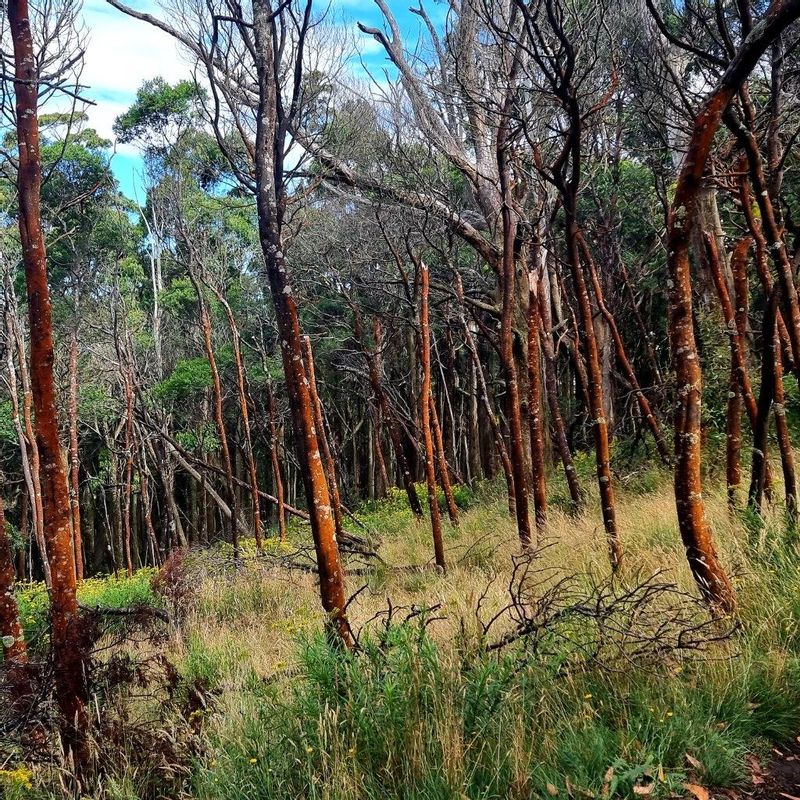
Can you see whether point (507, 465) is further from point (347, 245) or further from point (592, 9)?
point (592, 9)

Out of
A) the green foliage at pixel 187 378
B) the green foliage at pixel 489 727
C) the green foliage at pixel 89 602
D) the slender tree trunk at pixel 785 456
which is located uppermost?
the green foliage at pixel 187 378

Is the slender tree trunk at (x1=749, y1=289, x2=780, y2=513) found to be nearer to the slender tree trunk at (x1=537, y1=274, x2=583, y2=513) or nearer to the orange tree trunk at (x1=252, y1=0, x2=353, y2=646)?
the orange tree trunk at (x1=252, y1=0, x2=353, y2=646)

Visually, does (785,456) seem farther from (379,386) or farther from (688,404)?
(379,386)

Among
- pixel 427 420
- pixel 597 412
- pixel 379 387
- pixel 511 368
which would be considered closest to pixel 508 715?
pixel 597 412

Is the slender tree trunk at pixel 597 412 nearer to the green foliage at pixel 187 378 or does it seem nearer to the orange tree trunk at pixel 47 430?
the orange tree trunk at pixel 47 430

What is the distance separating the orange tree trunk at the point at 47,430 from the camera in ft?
14.2

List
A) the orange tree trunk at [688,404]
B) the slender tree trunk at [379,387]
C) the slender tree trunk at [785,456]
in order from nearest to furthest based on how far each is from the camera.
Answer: the orange tree trunk at [688,404] → the slender tree trunk at [785,456] → the slender tree trunk at [379,387]

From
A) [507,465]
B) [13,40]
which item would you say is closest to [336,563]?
[13,40]

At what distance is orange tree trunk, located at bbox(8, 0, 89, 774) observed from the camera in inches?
170

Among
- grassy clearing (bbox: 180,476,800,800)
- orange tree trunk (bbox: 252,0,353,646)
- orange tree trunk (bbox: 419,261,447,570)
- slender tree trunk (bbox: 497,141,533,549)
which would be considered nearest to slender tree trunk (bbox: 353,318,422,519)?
orange tree trunk (bbox: 419,261,447,570)

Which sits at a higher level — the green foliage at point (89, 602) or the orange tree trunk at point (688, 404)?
the orange tree trunk at point (688, 404)

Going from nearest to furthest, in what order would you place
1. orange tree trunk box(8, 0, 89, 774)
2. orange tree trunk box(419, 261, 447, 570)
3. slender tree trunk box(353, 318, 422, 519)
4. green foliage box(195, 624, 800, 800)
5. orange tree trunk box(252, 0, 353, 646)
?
green foliage box(195, 624, 800, 800)
orange tree trunk box(8, 0, 89, 774)
orange tree trunk box(252, 0, 353, 646)
orange tree trunk box(419, 261, 447, 570)
slender tree trunk box(353, 318, 422, 519)

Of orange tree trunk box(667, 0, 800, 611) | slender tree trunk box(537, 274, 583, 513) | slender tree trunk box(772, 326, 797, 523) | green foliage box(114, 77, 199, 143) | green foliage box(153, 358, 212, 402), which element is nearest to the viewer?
orange tree trunk box(667, 0, 800, 611)

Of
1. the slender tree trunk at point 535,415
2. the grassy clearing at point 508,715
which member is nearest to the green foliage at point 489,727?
the grassy clearing at point 508,715
